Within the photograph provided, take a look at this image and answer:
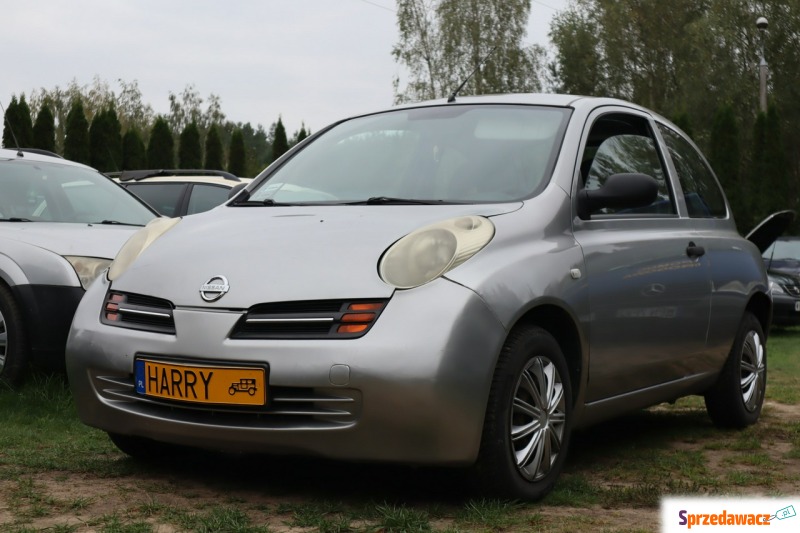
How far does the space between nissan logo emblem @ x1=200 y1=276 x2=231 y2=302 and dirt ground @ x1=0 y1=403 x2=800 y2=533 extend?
0.74m

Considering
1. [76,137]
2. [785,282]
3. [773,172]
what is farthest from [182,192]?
[773,172]

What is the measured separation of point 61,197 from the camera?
721 centimetres

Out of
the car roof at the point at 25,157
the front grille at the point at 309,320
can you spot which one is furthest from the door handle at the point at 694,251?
the car roof at the point at 25,157

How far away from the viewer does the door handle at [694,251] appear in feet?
17.7

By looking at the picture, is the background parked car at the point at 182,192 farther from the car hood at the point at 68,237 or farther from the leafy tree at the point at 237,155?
the leafy tree at the point at 237,155

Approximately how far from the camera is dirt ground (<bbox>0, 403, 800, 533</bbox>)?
12.2 ft

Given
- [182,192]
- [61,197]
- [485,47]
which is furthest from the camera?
[485,47]

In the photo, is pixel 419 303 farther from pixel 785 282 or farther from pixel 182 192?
pixel 785 282

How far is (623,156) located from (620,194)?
0.83 meters

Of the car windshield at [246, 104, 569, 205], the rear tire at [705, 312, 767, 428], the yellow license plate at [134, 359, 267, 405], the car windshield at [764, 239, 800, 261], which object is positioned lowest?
the car windshield at [764, 239, 800, 261]

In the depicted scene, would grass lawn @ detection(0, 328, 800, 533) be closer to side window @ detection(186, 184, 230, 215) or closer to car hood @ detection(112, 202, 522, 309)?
car hood @ detection(112, 202, 522, 309)

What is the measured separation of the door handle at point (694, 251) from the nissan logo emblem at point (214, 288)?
2499 millimetres

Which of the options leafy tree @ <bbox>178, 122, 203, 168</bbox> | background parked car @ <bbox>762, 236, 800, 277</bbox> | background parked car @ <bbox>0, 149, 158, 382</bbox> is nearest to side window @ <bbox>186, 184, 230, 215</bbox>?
background parked car @ <bbox>0, 149, 158, 382</bbox>

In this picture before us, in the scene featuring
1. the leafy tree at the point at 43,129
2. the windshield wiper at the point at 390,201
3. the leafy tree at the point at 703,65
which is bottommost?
the windshield wiper at the point at 390,201
